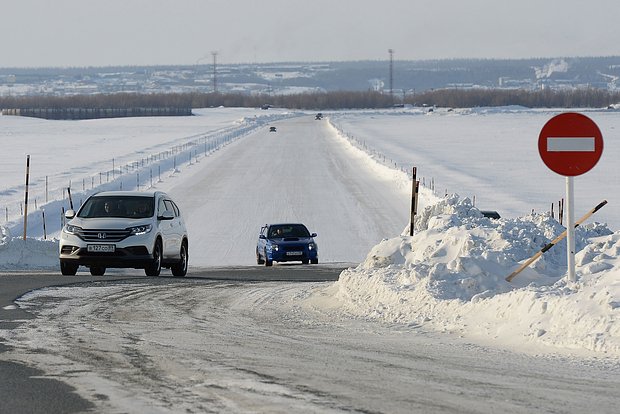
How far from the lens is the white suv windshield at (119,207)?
2280cm

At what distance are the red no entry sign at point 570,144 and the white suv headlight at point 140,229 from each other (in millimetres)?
10436

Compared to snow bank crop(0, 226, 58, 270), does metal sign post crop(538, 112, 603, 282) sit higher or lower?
higher

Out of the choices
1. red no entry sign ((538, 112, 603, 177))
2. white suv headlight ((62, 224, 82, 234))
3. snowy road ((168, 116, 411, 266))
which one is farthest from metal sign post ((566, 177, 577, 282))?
snowy road ((168, 116, 411, 266))

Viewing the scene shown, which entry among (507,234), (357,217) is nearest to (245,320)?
(507,234)

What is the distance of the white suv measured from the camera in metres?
21.8

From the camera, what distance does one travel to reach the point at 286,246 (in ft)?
103

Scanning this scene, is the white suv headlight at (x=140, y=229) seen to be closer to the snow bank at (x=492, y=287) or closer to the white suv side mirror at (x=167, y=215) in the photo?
the white suv side mirror at (x=167, y=215)

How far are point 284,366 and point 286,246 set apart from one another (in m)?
20.9

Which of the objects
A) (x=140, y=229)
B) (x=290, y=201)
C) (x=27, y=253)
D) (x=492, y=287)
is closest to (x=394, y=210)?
(x=290, y=201)

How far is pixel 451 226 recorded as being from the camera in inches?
741

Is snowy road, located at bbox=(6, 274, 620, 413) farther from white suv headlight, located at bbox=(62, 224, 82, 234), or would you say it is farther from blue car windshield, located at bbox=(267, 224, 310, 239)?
blue car windshield, located at bbox=(267, 224, 310, 239)

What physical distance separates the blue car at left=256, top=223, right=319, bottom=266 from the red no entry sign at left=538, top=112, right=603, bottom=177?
1819cm

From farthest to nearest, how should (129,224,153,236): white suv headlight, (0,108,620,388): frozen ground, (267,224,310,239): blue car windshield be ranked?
(267,224,310,239): blue car windshield
(129,224,153,236): white suv headlight
(0,108,620,388): frozen ground

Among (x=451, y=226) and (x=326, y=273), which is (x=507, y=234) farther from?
(x=326, y=273)
